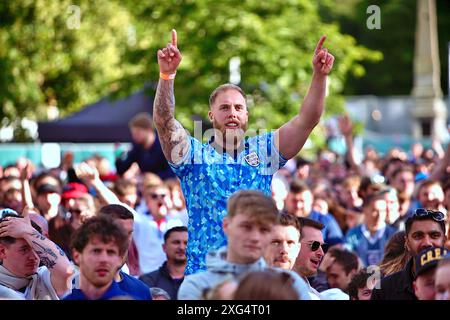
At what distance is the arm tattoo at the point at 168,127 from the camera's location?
6.18 m

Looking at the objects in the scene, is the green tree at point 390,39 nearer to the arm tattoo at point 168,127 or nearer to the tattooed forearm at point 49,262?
the arm tattoo at point 168,127

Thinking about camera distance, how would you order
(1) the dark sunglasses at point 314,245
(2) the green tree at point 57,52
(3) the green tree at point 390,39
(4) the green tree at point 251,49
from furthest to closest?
(3) the green tree at point 390,39 → (2) the green tree at point 57,52 → (4) the green tree at point 251,49 → (1) the dark sunglasses at point 314,245

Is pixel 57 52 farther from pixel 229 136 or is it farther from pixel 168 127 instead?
pixel 229 136

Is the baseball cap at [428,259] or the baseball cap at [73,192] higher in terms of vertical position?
the baseball cap at [73,192]

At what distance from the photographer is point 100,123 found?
24016mm

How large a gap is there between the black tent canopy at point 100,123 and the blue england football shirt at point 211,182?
17380 mm

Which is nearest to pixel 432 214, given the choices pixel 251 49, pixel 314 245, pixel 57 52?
pixel 314 245

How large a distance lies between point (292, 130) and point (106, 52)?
3037 centimetres

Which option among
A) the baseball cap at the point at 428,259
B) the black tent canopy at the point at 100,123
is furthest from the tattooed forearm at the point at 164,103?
the black tent canopy at the point at 100,123

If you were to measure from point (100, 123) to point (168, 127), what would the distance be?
58.9ft

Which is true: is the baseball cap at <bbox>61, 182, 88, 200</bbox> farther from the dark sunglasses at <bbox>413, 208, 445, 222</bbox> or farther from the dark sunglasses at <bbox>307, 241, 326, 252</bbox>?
the dark sunglasses at <bbox>413, 208, 445, 222</bbox>

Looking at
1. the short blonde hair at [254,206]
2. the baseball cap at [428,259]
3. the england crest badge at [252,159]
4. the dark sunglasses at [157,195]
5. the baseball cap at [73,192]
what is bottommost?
the baseball cap at [428,259]

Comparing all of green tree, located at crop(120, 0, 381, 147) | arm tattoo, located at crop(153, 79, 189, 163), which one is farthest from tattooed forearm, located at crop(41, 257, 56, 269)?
green tree, located at crop(120, 0, 381, 147)

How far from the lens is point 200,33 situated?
22.3 meters
